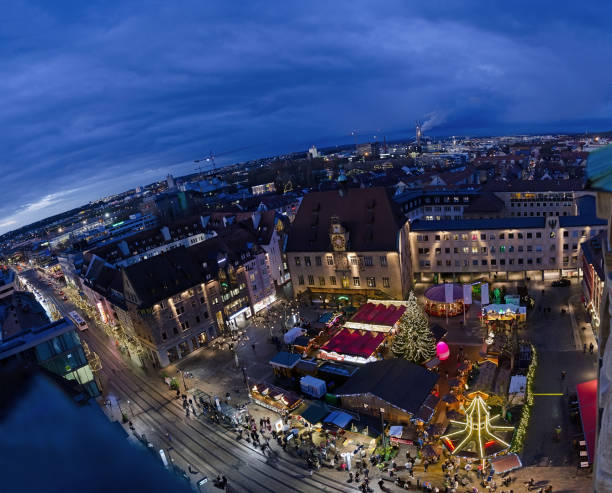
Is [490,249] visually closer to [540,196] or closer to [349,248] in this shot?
[349,248]

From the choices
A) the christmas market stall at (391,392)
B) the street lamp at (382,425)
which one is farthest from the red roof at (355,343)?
the street lamp at (382,425)

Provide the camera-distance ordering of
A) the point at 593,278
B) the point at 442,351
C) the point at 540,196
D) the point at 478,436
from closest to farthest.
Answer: the point at 478,436 < the point at 442,351 < the point at 593,278 < the point at 540,196

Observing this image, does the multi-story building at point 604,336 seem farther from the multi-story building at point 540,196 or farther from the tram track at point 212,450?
the multi-story building at point 540,196

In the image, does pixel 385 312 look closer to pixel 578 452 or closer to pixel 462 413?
pixel 462 413

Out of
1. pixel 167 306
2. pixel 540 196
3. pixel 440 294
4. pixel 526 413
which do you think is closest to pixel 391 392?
pixel 526 413

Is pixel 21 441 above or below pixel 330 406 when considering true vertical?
above

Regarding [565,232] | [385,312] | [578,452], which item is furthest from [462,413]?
[565,232]

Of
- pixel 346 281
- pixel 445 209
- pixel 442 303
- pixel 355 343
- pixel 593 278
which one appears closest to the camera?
pixel 593 278

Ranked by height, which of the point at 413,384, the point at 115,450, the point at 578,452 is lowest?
the point at 578,452
